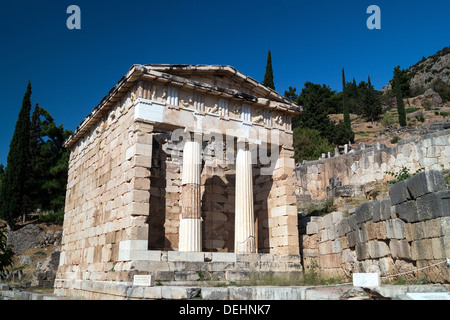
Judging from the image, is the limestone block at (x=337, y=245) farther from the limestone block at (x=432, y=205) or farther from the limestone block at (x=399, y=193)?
the limestone block at (x=432, y=205)

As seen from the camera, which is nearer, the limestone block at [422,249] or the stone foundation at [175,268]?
the limestone block at [422,249]

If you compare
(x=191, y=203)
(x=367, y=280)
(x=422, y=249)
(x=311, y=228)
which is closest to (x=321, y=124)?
(x=311, y=228)

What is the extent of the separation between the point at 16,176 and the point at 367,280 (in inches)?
1295

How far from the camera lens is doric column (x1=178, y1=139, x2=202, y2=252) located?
38.6 feet

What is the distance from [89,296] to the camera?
12.1 metres

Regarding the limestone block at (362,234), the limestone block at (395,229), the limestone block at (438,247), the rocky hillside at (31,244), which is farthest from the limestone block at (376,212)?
the rocky hillside at (31,244)

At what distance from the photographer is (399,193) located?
26.3 ft

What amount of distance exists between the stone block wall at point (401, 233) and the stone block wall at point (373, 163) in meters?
10.6

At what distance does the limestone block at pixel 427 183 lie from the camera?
691 cm

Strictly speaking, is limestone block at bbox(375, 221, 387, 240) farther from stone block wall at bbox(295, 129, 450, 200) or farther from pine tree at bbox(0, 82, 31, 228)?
pine tree at bbox(0, 82, 31, 228)

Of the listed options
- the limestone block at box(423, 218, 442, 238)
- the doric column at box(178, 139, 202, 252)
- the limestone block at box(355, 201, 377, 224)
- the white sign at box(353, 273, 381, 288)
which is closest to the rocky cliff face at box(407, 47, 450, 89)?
the limestone block at box(355, 201, 377, 224)

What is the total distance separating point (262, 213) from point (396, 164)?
39.4ft
